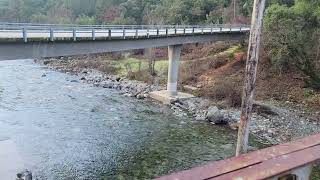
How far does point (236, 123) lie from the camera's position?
1270 inches

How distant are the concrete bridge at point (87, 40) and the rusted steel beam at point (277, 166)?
2118 cm

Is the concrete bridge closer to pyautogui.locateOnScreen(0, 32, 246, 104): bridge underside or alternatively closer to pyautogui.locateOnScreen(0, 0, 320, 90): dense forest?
pyautogui.locateOnScreen(0, 32, 246, 104): bridge underside

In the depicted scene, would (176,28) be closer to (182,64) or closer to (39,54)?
(182,64)

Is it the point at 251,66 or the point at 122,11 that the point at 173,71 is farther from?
the point at 122,11

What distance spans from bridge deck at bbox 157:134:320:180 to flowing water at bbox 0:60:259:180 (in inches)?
659

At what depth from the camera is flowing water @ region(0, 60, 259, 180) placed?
21672 millimetres

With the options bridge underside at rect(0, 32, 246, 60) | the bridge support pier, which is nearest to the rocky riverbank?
the bridge support pier

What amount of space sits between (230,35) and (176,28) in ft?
44.1

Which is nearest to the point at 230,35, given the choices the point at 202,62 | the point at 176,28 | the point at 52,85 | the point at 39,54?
the point at 202,62

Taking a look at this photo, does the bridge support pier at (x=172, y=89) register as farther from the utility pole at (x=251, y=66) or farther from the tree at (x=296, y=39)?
the utility pole at (x=251, y=66)

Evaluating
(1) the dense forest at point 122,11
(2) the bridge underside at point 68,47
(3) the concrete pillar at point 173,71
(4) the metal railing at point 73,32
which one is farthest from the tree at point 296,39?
(1) the dense forest at point 122,11

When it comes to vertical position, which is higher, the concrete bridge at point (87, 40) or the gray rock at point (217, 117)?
the concrete bridge at point (87, 40)

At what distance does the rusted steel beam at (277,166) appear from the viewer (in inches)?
141

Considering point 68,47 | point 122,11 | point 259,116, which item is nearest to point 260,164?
point 68,47
